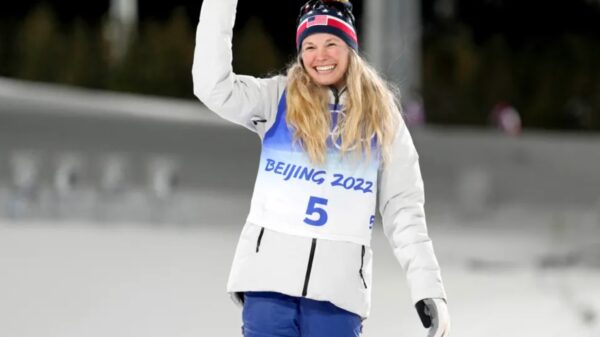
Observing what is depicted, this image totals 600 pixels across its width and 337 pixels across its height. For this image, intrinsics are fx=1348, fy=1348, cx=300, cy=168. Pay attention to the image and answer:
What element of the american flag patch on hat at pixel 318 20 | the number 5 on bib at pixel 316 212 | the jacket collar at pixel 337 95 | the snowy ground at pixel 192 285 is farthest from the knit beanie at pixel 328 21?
the snowy ground at pixel 192 285

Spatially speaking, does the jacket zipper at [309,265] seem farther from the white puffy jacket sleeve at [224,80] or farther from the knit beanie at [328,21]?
the knit beanie at [328,21]

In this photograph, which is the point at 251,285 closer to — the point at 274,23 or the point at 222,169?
the point at 222,169

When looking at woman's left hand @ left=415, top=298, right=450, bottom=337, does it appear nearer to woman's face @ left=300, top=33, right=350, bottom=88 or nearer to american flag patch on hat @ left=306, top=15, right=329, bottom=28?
woman's face @ left=300, top=33, right=350, bottom=88

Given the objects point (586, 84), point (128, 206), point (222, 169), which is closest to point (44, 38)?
point (586, 84)

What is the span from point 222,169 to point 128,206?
2.97 meters

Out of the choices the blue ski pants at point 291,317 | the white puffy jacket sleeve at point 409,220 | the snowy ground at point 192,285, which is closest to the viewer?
the blue ski pants at point 291,317

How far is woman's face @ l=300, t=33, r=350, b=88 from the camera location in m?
3.04

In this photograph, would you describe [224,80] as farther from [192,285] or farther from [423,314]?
[192,285]

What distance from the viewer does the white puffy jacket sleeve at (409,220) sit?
9.89 ft

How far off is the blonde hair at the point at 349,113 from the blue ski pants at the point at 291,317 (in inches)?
12.4

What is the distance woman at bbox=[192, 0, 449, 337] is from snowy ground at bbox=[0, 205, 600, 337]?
1.70 m

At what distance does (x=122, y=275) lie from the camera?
19.0ft

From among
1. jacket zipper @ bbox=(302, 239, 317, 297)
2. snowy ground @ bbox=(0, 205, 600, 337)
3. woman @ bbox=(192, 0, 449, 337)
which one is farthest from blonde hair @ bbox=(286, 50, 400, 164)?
snowy ground @ bbox=(0, 205, 600, 337)

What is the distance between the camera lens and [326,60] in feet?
9.97
